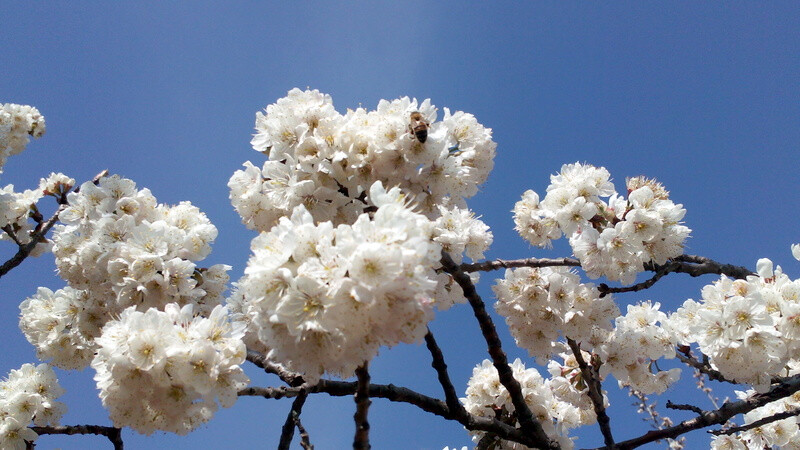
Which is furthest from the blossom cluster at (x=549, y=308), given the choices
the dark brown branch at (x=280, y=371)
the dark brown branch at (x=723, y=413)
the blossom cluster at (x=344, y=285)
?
the blossom cluster at (x=344, y=285)

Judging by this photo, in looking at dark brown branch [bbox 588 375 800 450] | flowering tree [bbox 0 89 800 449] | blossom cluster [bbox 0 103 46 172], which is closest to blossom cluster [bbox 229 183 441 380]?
flowering tree [bbox 0 89 800 449]

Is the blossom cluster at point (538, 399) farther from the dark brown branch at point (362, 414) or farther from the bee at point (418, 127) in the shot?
the dark brown branch at point (362, 414)

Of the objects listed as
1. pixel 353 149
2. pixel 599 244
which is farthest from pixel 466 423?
pixel 353 149

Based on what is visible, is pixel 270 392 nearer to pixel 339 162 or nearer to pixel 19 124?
pixel 339 162

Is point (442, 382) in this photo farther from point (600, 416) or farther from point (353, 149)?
point (353, 149)

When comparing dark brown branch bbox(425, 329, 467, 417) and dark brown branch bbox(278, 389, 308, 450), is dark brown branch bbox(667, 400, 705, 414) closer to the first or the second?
dark brown branch bbox(425, 329, 467, 417)

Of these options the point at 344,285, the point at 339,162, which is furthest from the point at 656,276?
the point at 344,285
